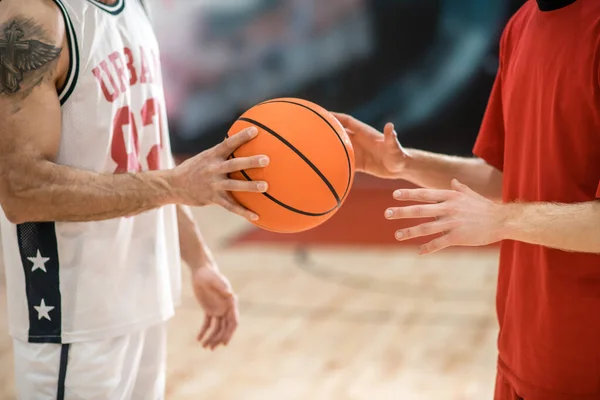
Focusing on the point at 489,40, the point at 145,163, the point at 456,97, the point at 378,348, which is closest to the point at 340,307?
the point at 378,348

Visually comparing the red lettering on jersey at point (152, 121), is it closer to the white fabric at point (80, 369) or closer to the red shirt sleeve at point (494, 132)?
the white fabric at point (80, 369)

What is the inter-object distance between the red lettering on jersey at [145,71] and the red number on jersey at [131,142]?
2.4 inches

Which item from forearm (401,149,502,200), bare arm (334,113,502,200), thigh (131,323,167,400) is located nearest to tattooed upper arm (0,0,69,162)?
thigh (131,323,167,400)

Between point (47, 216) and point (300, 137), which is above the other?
point (300, 137)

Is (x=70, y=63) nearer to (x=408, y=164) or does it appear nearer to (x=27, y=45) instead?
(x=27, y=45)

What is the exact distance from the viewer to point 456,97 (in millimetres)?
6336

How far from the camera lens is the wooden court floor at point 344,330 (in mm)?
3809

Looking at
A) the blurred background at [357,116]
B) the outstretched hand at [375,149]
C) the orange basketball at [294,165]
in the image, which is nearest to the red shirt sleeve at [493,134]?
the outstretched hand at [375,149]

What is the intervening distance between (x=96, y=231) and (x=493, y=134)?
3.91 feet

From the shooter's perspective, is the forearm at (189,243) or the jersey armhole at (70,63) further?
the forearm at (189,243)

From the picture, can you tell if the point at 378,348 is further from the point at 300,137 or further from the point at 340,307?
the point at 300,137

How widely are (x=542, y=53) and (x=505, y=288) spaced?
657mm

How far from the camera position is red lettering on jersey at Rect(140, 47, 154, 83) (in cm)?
213

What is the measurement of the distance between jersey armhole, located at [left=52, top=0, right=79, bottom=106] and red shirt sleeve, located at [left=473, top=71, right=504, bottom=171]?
3.87ft
